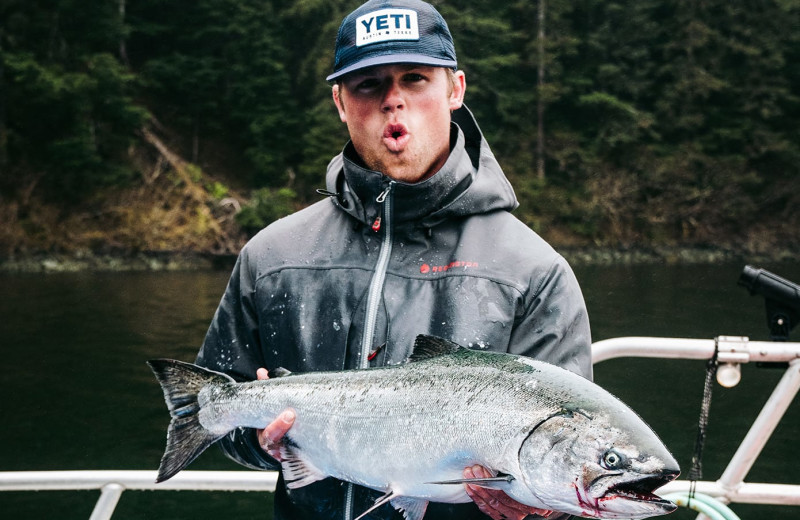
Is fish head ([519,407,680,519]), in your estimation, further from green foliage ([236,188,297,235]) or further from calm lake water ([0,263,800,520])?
green foliage ([236,188,297,235])

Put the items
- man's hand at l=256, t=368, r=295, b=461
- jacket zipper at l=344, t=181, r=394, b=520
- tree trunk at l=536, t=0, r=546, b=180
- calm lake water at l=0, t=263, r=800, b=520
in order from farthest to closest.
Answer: tree trunk at l=536, t=0, r=546, b=180 → calm lake water at l=0, t=263, r=800, b=520 → jacket zipper at l=344, t=181, r=394, b=520 → man's hand at l=256, t=368, r=295, b=461

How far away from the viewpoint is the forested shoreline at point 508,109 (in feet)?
101

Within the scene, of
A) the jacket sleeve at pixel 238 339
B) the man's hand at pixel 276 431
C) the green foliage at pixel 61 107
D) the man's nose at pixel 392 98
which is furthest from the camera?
the green foliage at pixel 61 107

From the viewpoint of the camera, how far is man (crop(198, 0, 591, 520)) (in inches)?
84.7

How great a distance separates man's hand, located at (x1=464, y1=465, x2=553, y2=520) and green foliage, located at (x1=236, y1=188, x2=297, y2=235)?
2702 centimetres

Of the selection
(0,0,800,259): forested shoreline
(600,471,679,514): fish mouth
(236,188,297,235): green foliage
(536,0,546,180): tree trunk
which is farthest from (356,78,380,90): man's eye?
(536,0,546,180): tree trunk

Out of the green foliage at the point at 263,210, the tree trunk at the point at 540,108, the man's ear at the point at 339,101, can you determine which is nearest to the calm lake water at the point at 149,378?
the green foliage at the point at 263,210

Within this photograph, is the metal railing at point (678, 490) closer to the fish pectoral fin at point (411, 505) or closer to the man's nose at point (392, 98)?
the fish pectoral fin at point (411, 505)

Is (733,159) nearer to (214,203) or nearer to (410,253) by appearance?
(214,203)

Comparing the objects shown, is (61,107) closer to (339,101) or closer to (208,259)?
(208,259)

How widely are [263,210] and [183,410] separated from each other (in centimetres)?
2728

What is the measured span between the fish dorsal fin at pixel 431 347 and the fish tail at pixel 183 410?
1.96 ft

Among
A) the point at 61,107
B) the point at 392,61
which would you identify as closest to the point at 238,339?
the point at 392,61

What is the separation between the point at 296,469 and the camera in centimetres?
212
